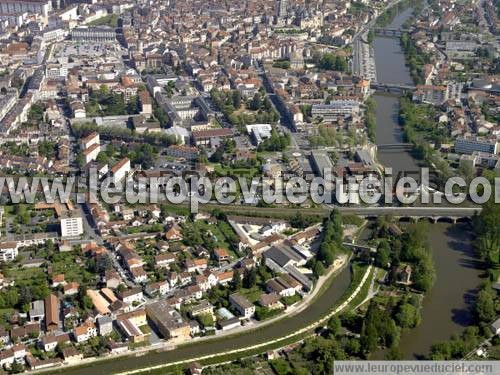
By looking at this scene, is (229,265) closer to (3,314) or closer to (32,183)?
(3,314)

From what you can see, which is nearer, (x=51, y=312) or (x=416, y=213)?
(x=51, y=312)

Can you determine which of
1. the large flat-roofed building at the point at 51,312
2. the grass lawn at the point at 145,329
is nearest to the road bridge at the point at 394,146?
the grass lawn at the point at 145,329

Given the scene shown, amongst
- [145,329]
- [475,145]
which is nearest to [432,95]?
[475,145]

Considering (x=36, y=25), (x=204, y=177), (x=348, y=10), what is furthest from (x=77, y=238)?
(x=348, y=10)

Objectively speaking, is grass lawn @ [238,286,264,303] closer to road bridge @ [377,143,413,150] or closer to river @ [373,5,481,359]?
river @ [373,5,481,359]

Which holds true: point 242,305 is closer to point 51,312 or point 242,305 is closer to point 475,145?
point 51,312

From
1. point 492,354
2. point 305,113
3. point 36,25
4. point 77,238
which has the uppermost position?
point 36,25

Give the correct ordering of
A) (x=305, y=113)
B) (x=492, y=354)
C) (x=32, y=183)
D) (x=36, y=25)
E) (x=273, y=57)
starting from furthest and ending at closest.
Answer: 1. (x=36, y=25)
2. (x=273, y=57)
3. (x=305, y=113)
4. (x=32, y=183)
5. (x=492, y=354)
